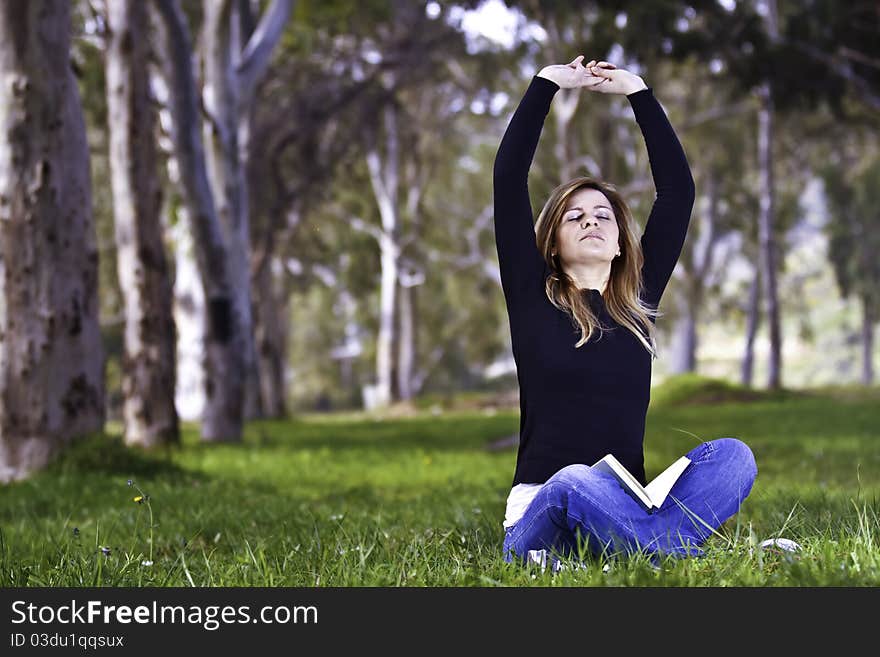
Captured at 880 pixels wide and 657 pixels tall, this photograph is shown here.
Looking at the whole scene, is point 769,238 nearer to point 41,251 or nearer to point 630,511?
point 41,251

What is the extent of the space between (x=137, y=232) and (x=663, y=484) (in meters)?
8.27

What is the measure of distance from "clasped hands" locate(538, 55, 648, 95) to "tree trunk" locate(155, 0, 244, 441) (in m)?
8.22

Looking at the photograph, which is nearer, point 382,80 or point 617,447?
point 617,447

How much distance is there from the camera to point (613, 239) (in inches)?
143

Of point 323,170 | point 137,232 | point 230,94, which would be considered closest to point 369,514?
point 137,232

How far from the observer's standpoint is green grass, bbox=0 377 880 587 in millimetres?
3154

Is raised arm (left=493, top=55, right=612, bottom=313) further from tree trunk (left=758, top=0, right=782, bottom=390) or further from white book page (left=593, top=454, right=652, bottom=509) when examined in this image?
tree trunk (left=758, top=0, right=782, bottom=390)

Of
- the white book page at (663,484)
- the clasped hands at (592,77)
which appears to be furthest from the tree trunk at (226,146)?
the white book page at (663,484)

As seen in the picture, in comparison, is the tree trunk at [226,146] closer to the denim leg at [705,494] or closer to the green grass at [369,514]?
the green grass at [369,514]

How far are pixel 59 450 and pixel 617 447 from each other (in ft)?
17.9

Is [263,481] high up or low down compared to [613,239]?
down
